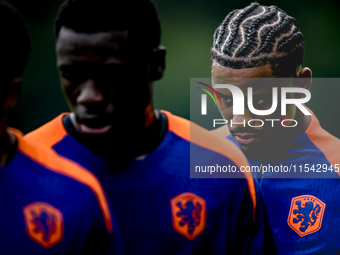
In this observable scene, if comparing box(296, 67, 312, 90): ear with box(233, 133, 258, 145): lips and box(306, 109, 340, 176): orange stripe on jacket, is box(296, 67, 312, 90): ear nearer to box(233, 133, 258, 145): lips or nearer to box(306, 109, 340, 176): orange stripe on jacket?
box(306, 109, 340, 176): orange stripe on jacket

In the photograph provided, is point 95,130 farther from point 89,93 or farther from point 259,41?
point 259,41

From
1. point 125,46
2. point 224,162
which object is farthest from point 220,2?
point 224,162

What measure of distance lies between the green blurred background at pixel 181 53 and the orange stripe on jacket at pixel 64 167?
0.15m

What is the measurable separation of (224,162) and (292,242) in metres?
0.54

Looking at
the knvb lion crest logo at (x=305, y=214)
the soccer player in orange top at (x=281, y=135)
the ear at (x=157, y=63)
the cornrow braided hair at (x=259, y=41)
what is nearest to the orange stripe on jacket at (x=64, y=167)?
the ear at (x=157, y=63)

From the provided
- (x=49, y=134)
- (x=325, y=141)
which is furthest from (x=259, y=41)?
(x=49, y=134)

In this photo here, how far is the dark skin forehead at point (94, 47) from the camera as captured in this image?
1.15m

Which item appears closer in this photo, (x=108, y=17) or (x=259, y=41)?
(x=108, y=17)

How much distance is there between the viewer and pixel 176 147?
4.53 feet

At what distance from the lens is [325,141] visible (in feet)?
5.39

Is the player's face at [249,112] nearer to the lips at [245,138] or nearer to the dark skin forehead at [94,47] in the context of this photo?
the lips at [245,138]

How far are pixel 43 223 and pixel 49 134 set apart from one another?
13.5 inches

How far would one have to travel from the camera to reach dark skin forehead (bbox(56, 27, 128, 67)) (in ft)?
3.77

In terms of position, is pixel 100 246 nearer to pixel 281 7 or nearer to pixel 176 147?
pixel 176 147
